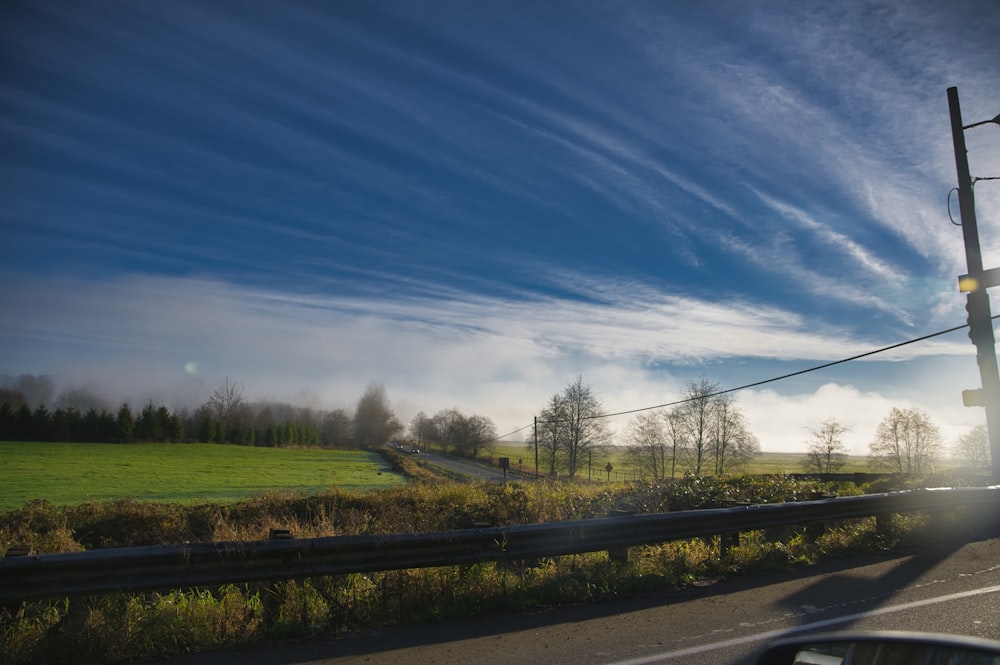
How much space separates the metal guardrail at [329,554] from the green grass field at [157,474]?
19.0 m

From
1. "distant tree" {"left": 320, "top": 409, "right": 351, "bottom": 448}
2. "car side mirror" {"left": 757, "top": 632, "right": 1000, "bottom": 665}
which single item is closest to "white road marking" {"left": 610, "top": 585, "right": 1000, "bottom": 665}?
"car side mirror" {"left": 757, "top": 632, "right": 1000, "bottom": 665}

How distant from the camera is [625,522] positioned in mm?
6949

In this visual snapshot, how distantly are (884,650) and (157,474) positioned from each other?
5812 centimetres

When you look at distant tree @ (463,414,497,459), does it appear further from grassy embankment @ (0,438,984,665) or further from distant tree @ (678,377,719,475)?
grassy embankment @ (0,438,984,665)

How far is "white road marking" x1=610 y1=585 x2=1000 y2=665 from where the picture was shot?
14.9 feet

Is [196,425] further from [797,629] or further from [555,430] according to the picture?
[797,629]

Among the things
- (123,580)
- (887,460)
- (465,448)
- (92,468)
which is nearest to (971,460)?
(887,460)

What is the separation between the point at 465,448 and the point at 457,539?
10875cm

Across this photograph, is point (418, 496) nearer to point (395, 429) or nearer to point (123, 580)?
point (123, 580)

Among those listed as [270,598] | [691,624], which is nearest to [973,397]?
[691,624]

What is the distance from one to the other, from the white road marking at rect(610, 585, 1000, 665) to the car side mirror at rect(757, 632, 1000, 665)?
2.67 metres

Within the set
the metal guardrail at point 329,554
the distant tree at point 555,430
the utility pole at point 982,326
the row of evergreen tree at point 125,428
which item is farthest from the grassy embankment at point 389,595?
the row of evergreen tree at point 125,428

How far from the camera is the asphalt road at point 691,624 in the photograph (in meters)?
4.61

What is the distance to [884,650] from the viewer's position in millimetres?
1824
